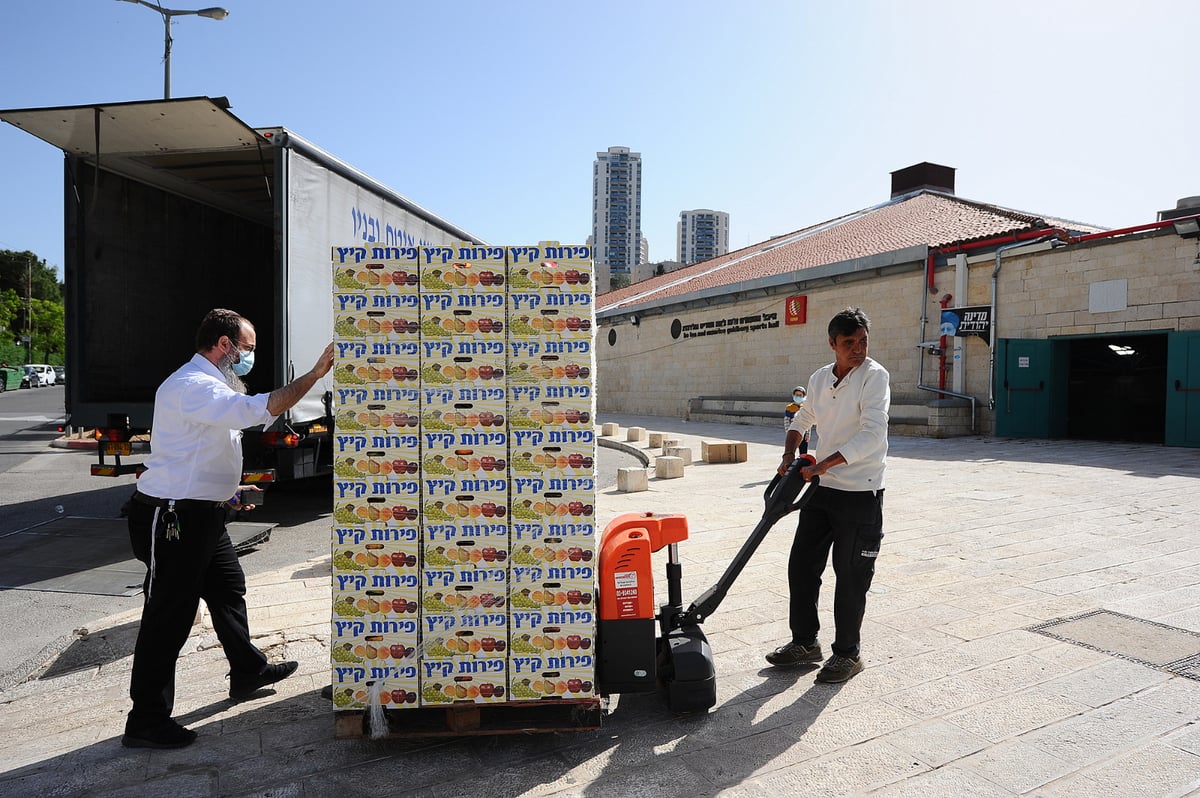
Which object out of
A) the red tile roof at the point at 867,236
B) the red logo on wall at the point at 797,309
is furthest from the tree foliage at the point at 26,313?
the red logo on wall at the point at 797,309

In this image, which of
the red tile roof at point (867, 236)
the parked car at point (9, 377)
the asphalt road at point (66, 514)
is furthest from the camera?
the parked car at point (9, 377)

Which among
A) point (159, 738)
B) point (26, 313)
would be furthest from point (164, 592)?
point (26, 313)

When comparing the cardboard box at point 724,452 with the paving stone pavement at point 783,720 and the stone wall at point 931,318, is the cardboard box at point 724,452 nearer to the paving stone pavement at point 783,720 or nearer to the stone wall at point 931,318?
the stone wall at point 931,318

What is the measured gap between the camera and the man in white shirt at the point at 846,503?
3738 millimetres

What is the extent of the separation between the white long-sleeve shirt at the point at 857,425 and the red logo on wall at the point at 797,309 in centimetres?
1806

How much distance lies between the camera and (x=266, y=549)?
7113mm

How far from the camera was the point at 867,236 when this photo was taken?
905 inches

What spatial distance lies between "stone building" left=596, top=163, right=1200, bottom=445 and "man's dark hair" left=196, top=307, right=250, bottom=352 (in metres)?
15.9

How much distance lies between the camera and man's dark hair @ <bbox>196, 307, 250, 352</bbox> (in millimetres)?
3557

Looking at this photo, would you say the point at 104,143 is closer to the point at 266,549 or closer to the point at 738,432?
the point at 266,549

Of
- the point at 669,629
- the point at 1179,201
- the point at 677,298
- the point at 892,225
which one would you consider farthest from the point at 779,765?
the point at 677,298

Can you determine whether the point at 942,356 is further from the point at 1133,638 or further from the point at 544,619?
the point at 544,619

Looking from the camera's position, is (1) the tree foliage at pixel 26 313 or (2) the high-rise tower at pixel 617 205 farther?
(2) the high-rise tower at pixel 617 205

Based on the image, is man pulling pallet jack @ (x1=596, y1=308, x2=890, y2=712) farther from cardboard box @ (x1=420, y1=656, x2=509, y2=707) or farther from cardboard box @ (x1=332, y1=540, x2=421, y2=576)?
cardboard box @ (x1=332, y1=540, x2=421, y2=576)
